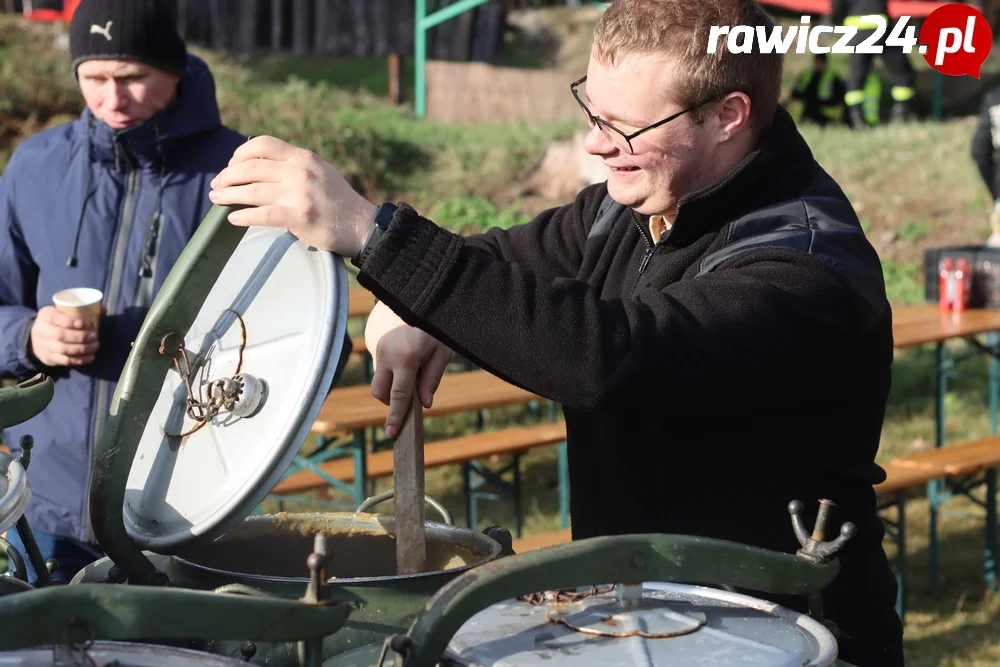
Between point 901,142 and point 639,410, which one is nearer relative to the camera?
point 639,410

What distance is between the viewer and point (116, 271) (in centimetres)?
308

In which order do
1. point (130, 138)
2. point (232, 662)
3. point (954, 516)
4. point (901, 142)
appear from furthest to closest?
point (901, 142), point (954, 516), point (130, 138), point (232, 662)

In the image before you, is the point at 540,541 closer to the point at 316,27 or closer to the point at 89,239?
the point at 89,239

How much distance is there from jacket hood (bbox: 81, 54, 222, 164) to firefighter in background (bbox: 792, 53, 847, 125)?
12.4 m

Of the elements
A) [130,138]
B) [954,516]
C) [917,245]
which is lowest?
[954,516]

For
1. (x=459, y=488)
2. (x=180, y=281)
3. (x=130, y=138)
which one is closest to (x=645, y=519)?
(x=180, y=281)

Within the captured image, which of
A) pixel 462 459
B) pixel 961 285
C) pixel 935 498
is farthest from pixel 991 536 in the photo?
pixel 462 459

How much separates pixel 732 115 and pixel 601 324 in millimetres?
470

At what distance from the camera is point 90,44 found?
123 inches

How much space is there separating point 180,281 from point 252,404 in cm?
22

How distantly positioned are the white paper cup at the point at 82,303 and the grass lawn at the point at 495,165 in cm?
381

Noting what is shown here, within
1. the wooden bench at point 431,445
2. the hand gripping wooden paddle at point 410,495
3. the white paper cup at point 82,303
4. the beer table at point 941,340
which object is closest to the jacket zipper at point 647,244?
the hand gripping wooden paddle at point 410,495

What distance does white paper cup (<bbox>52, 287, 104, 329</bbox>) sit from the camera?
9.29ft

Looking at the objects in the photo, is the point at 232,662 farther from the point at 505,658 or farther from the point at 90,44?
the point at 90,44
